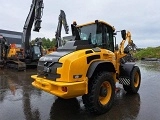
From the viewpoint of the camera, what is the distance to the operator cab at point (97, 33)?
6.32 m

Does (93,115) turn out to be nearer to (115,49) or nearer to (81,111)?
(81,111)

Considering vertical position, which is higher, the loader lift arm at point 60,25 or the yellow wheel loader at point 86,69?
the loader lift arm at point 60,25

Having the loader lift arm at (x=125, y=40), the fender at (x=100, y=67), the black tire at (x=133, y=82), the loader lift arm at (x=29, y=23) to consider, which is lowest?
the black tire at (x=133, y=82)

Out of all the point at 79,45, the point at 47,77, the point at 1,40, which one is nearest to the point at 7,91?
the point at 47,77

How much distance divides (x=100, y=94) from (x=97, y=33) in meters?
1.82

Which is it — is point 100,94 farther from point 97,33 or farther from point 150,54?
point 150,54

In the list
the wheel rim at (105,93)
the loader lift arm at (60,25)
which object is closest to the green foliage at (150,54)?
the loader lift arm at (60,25)

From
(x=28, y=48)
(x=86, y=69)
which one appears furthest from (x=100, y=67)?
(x=28, y=48)

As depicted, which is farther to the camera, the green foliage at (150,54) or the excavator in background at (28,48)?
the green foliage at (150,54)

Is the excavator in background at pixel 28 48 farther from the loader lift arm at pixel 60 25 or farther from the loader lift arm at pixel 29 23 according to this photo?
the loader lift arm at pixel 60 25

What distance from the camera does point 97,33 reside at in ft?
20.9

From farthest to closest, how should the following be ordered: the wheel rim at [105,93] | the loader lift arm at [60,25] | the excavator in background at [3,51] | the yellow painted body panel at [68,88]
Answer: the loader lift arm at [60,25], the excavator in background at [3,51], the wheel rim at [105,93], the yellow painted body panel at [68,88]

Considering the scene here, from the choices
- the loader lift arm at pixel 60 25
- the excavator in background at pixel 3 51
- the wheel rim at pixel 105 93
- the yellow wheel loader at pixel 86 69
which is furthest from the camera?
the loader lift arm at pixel 60 25

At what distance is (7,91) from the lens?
8.17 metres
